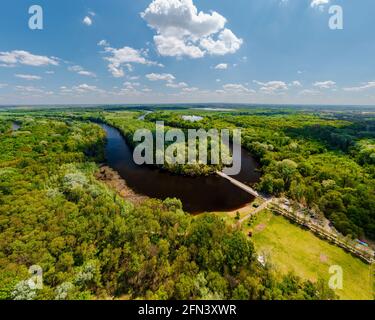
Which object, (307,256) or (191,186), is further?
(191,186)

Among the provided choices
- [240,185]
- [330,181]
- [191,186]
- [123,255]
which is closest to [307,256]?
[330,181]

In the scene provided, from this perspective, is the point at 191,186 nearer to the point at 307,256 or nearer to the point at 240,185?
the point at 240,185

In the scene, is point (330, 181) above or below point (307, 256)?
above

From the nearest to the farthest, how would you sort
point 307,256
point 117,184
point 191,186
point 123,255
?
point 123,255 < point 307,256 < point 117,184 < point 191,186

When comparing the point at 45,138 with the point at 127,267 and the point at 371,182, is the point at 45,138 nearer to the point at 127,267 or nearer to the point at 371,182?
the point at 127,267

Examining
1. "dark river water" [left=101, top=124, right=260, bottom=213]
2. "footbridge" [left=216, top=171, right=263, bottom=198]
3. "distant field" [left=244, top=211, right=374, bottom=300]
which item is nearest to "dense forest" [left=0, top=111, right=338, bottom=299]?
"distant field" [left=244, top=211, right=374, bottom=300]

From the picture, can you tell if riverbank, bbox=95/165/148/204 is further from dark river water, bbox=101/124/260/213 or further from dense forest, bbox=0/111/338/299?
dense forest, bbox=0/111/338/299

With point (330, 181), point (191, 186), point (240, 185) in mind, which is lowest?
point (191, 186)
